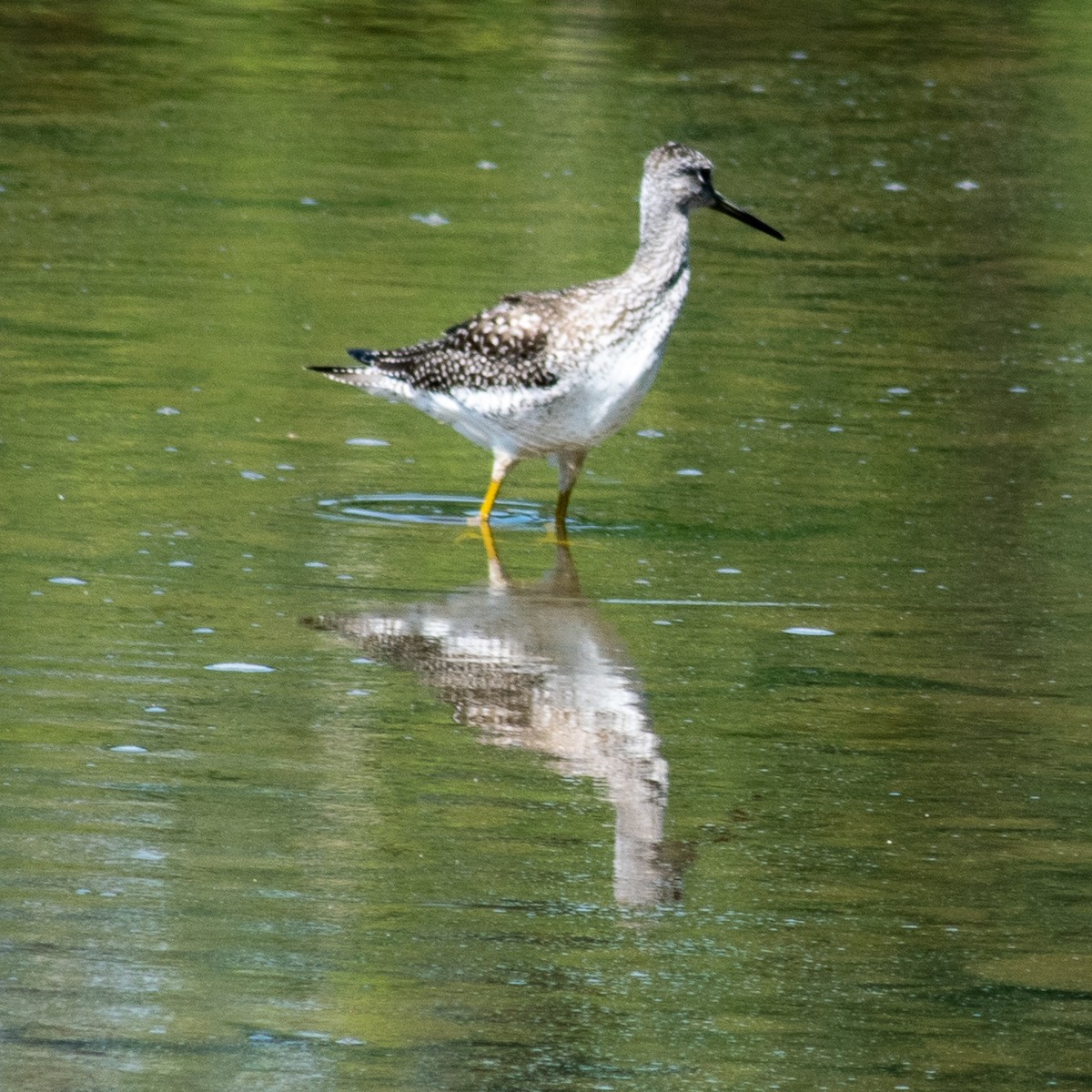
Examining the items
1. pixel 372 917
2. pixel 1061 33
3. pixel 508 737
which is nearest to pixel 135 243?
pixel 508 737

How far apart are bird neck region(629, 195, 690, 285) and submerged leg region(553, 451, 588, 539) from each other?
712 mm

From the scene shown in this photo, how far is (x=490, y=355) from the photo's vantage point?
32.7 ft

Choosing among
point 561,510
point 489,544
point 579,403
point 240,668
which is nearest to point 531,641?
point 240,668

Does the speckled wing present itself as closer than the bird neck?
Yes

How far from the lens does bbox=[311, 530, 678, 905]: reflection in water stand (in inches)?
271

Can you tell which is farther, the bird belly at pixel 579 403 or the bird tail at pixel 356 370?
the bird tail at pixel 356 370

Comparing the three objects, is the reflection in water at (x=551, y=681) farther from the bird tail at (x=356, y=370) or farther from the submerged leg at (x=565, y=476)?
the bird tail at (x=356, y=370)

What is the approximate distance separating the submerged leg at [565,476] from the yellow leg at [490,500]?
23 centimetres

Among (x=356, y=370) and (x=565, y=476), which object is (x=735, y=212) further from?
(x=356, y=370)

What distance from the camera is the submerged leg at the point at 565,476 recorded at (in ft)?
32.8

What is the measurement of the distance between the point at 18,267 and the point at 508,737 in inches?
278

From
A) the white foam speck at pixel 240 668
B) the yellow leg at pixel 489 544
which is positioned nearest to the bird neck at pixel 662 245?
the yellow leg at pixel 489 544

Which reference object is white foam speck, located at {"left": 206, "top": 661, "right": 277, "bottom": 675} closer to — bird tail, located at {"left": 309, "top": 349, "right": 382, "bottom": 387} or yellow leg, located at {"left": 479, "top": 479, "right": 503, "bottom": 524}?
yellow leg, located at {"left": 479, "top": 479, "right": 503, "bottom": 524}

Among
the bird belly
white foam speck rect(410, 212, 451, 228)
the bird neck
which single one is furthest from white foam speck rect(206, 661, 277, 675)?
white foam speck rect(410, 212, 451, 228)
